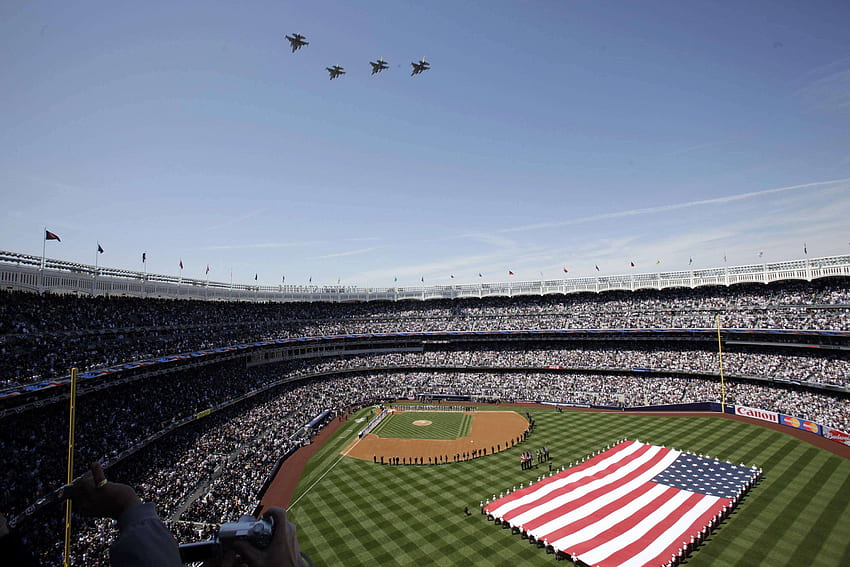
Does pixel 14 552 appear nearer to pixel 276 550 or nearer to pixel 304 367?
pixel 276 550

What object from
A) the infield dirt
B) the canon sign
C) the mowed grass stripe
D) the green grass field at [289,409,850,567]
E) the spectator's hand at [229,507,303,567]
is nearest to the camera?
the spectator's hand at [229,507,303,567]

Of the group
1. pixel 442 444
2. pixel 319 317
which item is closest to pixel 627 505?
pixel 442 444

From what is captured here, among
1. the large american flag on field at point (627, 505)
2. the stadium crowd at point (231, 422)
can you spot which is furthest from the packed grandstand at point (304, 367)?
the large american flag on field at point (627, 505)

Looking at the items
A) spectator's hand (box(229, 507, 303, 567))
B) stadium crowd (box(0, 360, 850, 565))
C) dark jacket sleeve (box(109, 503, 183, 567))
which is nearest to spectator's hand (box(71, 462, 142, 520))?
dark jacket sleeve (box(109, 503, 183, 567))

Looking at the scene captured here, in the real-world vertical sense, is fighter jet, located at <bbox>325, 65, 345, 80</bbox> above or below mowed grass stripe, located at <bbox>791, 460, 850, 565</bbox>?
above

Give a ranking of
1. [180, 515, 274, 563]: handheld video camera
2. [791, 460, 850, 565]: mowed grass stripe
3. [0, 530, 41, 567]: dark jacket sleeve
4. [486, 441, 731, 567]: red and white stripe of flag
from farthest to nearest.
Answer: [486, 441, 731, 567]: red and white stripe of flag → [791, 460, 850, 565]: mowed grass stripe → [180, 515, 274, 563]: handheld video camera → [0, 530, 41, 567]: dark jacket sleeve

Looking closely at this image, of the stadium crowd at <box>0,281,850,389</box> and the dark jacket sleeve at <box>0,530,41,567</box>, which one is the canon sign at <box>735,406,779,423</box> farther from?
the dark jacket sleeve at <box>0,530,41,567</box>

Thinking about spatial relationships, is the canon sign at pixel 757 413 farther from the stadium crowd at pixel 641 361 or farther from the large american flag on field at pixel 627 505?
the large american flag on field at pixel 627 505
